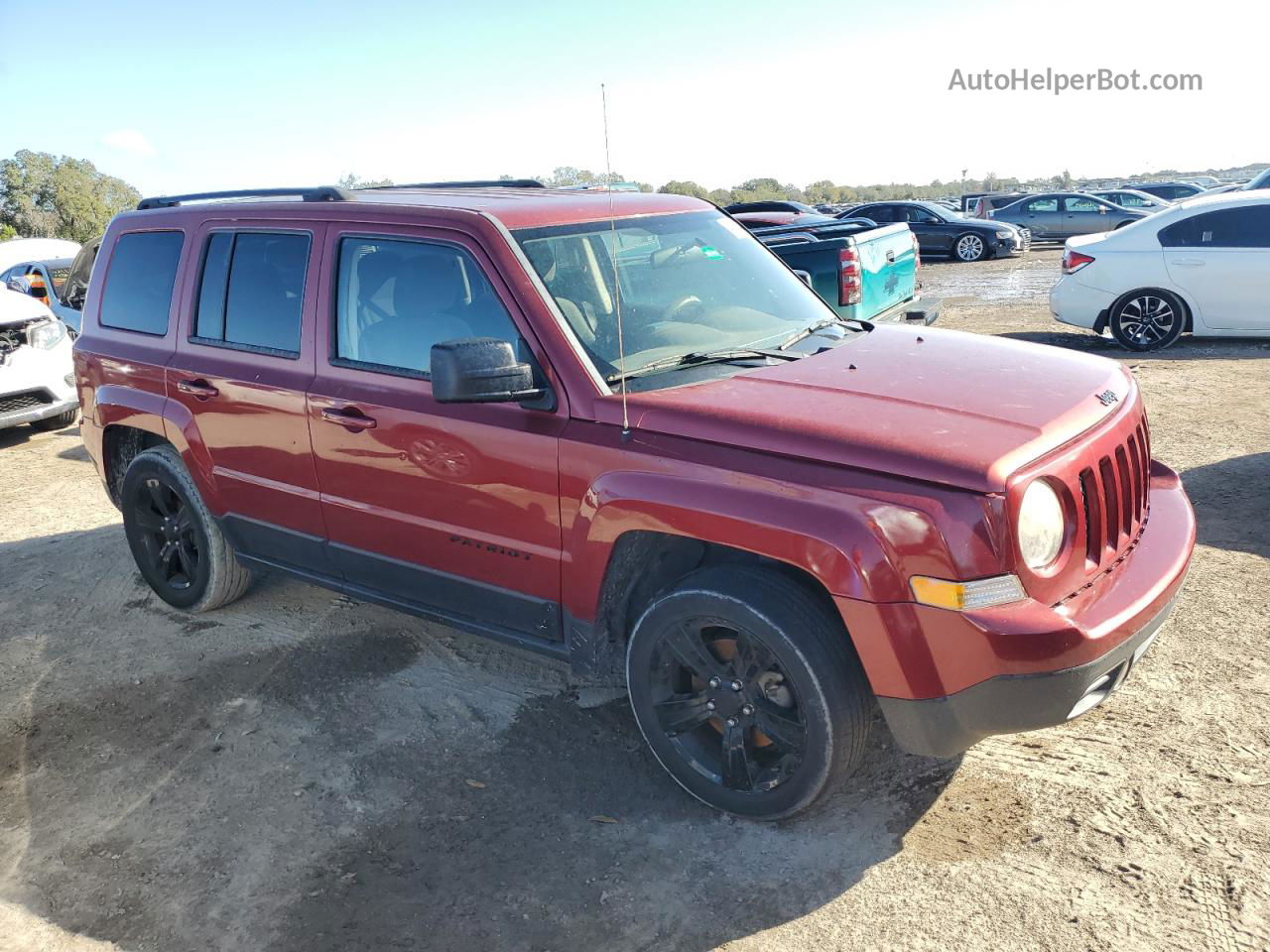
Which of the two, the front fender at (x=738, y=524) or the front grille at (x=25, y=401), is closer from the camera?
the front fender at (x=738, y=524)

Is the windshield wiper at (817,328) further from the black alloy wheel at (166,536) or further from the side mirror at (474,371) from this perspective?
the black alloy wheel at (166,536)

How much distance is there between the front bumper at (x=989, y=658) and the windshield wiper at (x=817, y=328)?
1391 mm

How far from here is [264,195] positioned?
4770 millimetres

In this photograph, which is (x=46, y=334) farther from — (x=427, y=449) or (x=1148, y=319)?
(x=1148, y=319)

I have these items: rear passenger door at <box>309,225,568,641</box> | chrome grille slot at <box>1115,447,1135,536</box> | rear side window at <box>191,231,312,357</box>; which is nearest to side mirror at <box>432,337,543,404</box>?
rear passenger door at <box>309,225,568,641</box>

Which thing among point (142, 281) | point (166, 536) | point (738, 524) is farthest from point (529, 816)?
point (142, 281)

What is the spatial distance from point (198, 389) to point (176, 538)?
1.01 meters

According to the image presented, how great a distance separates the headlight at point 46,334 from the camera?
369 inches

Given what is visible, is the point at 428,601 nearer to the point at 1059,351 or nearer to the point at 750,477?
the point at 750,477

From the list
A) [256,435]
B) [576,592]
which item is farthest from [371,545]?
[576,592]

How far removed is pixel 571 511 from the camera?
343cm

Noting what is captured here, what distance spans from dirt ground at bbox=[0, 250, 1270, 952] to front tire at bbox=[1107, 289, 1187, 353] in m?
6.11

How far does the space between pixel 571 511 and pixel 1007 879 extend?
5.66 ft

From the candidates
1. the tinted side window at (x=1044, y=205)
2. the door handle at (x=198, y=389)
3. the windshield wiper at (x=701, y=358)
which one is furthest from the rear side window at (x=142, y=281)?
the tinted side window at (x=1044, y=205)
